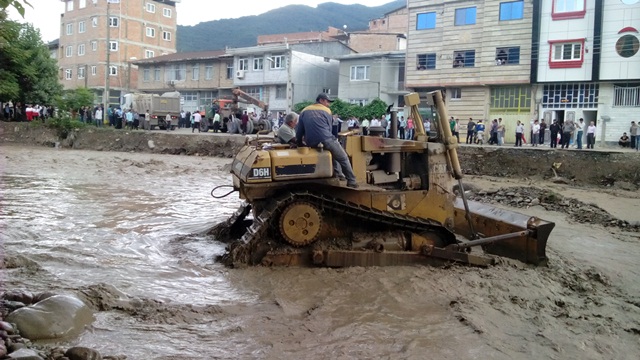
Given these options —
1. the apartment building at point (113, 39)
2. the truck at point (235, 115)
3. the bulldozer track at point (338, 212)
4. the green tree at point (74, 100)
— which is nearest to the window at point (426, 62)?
the truck at point (235, 115)

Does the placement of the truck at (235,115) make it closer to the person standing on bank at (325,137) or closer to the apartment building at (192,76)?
the apartment building at (192,76)

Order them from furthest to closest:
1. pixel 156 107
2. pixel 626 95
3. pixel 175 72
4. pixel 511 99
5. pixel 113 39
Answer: pixel 113 39 < pixel 175 72 < pixel 156 107 < pixel 511 99 < pixel 626 95

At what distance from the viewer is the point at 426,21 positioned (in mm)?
39094

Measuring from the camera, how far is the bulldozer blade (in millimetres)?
8282

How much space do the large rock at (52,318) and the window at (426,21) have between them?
36358 mm

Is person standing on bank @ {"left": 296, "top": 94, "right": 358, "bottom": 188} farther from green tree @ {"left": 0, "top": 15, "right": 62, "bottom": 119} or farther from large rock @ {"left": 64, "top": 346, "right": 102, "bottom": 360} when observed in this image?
green tree @ {"left": 0, "top": 15, "right": 62, "bottom": 119}

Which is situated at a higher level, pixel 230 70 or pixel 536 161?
pixel 230 70

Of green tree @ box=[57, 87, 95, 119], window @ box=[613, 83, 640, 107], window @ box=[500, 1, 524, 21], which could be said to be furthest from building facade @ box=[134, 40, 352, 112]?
window @ box=[613, 83, 640, 107]

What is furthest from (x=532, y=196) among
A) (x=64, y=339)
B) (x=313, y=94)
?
(x=313, y=94)

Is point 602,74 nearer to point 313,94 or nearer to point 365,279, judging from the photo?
point 313,94

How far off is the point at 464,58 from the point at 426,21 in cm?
401

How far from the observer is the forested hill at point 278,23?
132 meters

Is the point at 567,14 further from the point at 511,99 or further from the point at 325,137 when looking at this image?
the point at 325,137

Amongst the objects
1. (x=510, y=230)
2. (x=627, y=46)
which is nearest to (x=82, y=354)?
(x=510, y=230)
